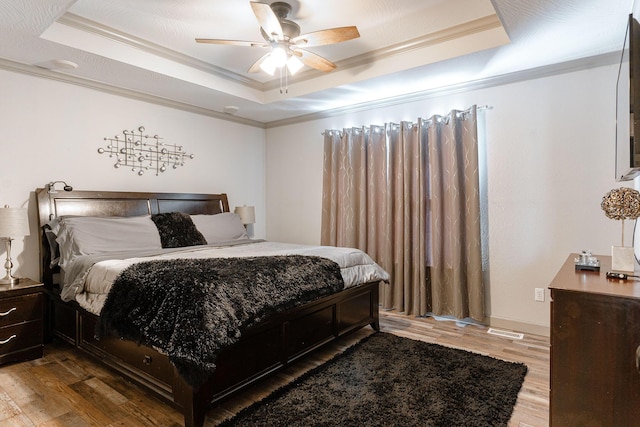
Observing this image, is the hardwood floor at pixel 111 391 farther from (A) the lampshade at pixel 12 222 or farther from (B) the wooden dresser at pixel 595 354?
(A) the lampshade at pixel 12 222

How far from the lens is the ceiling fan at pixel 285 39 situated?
2371 mm

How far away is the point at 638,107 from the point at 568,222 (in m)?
2.01

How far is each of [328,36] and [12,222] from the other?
9.04 ft

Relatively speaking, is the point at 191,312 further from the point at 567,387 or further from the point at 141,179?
the point at 141,179

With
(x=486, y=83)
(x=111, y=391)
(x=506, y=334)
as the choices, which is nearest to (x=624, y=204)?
(x=506, y=334)

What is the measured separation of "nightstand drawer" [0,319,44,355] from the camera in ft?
8.70

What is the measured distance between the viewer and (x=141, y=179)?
395 cm

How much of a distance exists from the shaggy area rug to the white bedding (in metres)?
0.64

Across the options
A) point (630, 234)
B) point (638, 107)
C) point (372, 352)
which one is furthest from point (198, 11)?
point (630, 234)

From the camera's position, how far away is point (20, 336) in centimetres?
272

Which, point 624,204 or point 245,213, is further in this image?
point 245,213

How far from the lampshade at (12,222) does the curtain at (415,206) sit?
3.02m

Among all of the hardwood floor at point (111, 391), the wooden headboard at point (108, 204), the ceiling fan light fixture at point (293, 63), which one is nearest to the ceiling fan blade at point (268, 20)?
the ceiling fan light fixture at point (293, 63)

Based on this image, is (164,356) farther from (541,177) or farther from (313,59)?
(541,177)
